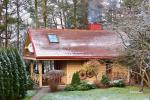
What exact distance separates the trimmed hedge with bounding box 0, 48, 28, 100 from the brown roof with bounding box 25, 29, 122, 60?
5.70 m

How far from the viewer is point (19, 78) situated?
21375mm

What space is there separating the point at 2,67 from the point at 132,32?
853cm

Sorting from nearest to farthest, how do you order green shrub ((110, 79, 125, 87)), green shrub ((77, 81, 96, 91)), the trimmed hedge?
the trimmed hedge
green shrub ((77, 81, 96, 91))
green shrub ((110, 79, 125, 87))

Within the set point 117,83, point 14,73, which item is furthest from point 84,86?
point 14,73

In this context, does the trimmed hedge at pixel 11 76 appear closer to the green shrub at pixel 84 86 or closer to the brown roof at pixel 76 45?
the green shrub at pixel 84 86

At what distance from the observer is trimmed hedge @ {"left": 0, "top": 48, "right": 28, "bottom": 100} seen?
19734 mm

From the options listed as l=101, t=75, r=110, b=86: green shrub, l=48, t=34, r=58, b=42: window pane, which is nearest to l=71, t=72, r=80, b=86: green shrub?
l=101, t=75, r=110, b=86: green shrub

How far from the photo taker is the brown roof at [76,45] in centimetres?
2833

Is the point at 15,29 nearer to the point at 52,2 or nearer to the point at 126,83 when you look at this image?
the point at 52,2

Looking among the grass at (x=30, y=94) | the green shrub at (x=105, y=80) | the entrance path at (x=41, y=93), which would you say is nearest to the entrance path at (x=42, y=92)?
the entrance path at (x=41, y=93)

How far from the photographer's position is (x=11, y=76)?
2031 cm

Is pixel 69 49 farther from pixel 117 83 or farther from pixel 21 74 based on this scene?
pixel 21 74

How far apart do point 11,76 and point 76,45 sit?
10582 mm

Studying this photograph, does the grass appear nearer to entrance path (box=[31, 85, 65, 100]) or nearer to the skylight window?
entrance path (box=[31, 85, 65, 100])
